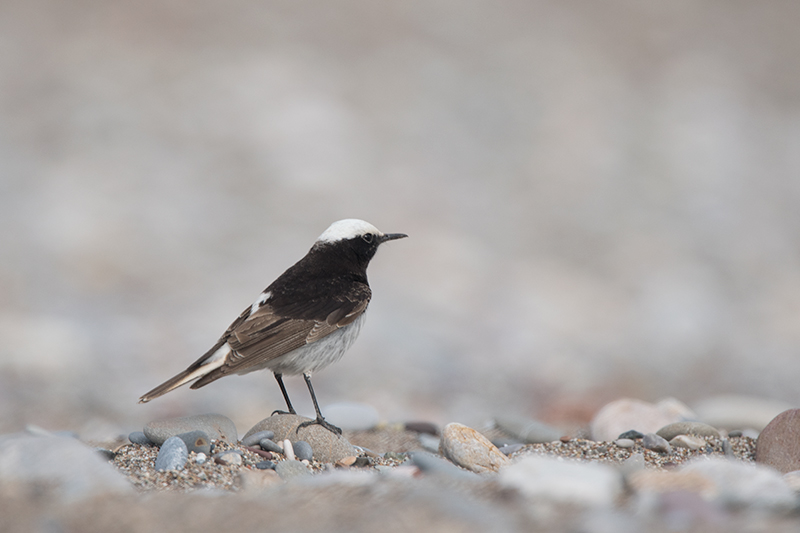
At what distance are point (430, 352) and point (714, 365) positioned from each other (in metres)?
5.71

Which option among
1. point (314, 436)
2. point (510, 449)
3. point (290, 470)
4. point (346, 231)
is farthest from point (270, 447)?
point (346, 231)

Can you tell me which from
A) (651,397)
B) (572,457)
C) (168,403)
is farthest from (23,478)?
(651,397)

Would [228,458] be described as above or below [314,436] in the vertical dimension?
below

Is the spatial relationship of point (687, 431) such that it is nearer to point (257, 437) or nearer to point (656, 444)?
point (656, 444)

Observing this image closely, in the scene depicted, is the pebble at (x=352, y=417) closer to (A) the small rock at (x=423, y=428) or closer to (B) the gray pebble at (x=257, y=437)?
(A) the small rock at (x=423, y=428)

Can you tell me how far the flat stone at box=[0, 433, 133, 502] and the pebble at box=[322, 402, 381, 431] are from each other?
3418 mm

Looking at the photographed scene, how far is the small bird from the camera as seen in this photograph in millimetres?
5254

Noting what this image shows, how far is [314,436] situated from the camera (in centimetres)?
503

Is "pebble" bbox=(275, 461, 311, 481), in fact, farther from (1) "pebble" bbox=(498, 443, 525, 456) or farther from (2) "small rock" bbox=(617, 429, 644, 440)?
(2) "small rock" bbox=(617, 429, 644, 440)

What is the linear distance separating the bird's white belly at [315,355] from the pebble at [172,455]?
41.9 inches

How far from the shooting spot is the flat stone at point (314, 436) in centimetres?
495

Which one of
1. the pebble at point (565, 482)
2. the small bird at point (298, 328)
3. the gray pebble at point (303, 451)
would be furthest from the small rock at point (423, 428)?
the pebble at point (565, 482)

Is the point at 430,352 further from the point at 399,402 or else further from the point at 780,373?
the point at 780,373

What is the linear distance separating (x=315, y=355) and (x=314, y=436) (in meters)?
0.73
